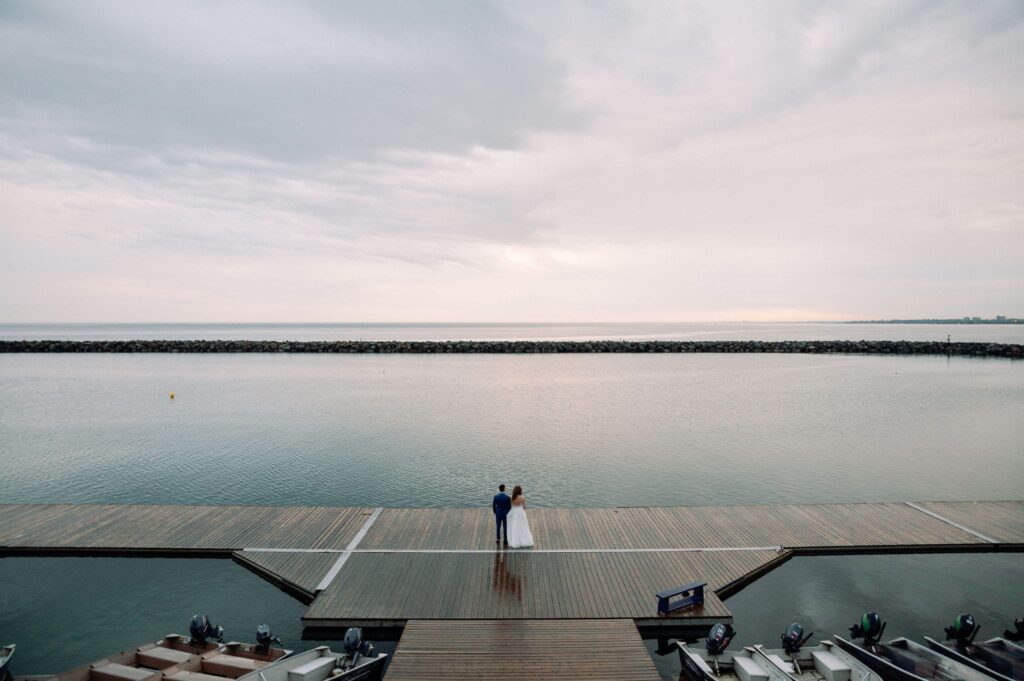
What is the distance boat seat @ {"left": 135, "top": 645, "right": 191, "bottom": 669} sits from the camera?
11.9m

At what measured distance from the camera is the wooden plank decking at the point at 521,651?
10.9 metres

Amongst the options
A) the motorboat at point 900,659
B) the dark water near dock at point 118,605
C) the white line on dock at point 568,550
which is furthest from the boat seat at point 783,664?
the dark water near dock at point 118,605

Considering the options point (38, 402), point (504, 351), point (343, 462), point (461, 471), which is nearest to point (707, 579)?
point (461, 471)

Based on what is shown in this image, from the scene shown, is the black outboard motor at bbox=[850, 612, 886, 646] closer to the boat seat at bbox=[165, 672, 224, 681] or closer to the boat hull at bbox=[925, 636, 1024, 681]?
the boat hull at bbox=[925, 636, 1024, 681]

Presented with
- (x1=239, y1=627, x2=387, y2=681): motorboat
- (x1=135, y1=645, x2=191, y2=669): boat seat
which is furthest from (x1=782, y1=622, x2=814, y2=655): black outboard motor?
(x1=135, y1=645, x2=191, y2=669): boat seat

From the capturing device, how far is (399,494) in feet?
81.4

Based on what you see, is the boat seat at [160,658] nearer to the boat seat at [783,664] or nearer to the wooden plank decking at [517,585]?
the wooden plank decking at [517,585]

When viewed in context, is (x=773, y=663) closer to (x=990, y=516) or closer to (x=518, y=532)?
(x=518, y=532)

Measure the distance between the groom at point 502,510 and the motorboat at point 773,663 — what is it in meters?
5.81

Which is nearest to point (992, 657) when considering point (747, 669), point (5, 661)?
point (747, 669)

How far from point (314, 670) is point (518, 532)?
6845 mm

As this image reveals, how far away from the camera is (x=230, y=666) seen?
11625mm

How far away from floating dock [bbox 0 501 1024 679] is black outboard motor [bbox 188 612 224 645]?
6.71 feet

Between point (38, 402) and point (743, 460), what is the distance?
58731 mm
